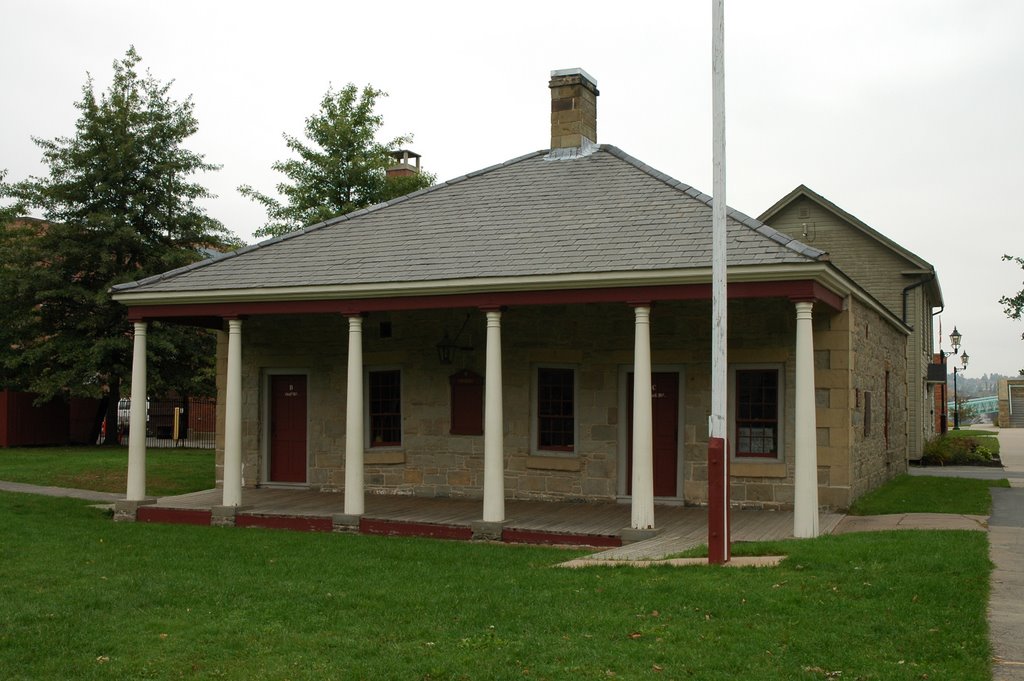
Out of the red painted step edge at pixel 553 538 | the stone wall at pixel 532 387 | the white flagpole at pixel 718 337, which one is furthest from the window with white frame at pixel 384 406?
the white flagpole at pixel 718 337

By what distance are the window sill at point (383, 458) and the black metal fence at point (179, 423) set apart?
43.7ft

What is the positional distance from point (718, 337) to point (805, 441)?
2.59 meters

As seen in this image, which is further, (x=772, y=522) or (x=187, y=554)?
(x=772, y=522)

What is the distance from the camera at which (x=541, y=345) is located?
15.6 m

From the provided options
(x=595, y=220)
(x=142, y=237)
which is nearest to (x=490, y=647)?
(x=595, y=220)

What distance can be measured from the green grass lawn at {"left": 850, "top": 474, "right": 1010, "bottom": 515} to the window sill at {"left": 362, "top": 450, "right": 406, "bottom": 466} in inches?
269

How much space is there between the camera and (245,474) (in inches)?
697

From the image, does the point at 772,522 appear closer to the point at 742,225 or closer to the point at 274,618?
the point at 742,225

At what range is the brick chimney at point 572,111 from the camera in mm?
17406

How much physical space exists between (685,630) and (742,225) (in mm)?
6730

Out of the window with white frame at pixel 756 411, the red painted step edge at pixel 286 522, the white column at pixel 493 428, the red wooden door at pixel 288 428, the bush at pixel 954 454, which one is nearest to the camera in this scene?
the white column at pixel 493 428

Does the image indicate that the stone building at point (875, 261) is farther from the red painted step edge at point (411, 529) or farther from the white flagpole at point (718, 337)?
the white flagpole at point (718, 337)

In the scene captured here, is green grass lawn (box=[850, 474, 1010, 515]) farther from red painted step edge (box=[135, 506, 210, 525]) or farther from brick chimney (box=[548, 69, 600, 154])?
red painted step edge (box=[135, 506, 210, 525])

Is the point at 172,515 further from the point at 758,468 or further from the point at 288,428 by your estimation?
the point at 758,468
